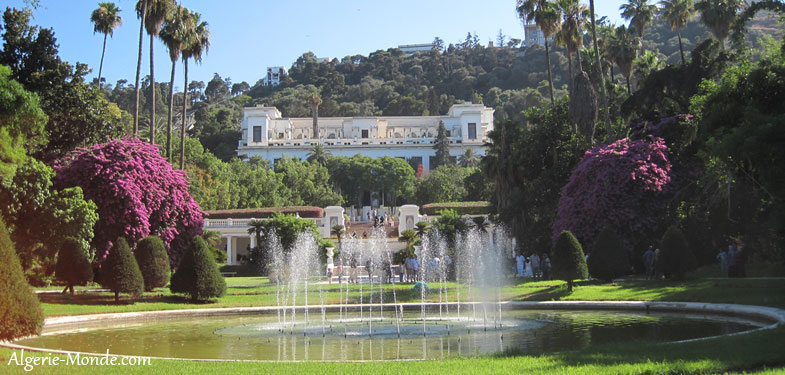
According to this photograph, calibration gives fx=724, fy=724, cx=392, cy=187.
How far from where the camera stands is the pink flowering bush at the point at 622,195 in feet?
89.0

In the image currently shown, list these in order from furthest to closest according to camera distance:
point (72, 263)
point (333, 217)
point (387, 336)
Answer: point (333, 217)
point (72, 263)
point (387, 336)

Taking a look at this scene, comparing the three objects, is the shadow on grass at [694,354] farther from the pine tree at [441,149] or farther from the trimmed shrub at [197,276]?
the pine tree at [441,149]

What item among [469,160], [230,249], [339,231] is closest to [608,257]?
[339,231]

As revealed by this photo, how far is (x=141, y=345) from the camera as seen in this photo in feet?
46.2

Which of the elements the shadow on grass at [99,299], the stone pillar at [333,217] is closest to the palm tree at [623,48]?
the stone pillar at [333,217]

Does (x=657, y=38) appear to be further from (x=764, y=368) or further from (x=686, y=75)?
(x=764, y=368)

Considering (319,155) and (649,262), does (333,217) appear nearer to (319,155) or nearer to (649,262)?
(649,262)

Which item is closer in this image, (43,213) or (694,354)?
(694,354)

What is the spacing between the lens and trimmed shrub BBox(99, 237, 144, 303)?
21.3m

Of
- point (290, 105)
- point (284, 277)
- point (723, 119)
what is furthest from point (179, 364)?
point (290, 105)

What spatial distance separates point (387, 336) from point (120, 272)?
10248 millimetres

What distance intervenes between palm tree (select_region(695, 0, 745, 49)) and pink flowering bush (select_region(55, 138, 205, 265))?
1007 inches

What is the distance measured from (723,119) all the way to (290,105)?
401 feet

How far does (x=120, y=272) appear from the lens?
21.4 m
